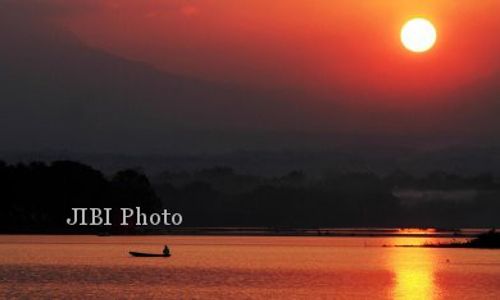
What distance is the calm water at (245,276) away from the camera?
102m

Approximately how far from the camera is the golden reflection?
106m

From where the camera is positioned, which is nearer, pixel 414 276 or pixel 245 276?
pixel 245 276

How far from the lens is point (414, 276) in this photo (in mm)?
132750

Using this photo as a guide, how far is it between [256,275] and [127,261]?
3657 cm

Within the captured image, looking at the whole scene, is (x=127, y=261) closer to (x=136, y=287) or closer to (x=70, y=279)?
(x=70, y=279)

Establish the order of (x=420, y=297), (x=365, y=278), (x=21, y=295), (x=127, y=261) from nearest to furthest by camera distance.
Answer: (x=21, y=295) → (x=420, y=297) → (x=365, y=278) → (x=127, y=261)

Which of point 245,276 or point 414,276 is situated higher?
point 414,276

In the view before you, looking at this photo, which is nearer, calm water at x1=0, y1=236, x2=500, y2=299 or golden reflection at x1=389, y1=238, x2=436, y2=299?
calm water at x1=0, y1=236, x2=500, y2=299

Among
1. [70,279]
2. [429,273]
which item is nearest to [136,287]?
[70,279]

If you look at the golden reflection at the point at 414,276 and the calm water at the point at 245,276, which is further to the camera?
the golden reflection at the point at 414,276

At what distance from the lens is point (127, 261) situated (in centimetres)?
16025

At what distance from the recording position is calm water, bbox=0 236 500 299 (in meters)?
102

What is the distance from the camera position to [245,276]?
12644 centimetres

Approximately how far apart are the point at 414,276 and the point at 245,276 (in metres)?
21.0
